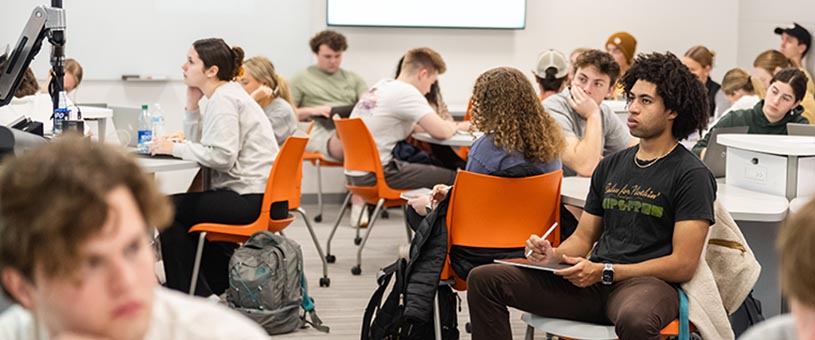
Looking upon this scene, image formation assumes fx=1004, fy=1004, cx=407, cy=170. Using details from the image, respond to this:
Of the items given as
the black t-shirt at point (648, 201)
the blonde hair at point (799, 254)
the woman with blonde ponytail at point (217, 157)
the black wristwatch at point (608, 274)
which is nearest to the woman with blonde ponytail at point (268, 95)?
the woman with blonde ponytail at point (217, 157)

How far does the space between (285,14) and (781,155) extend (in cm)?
476

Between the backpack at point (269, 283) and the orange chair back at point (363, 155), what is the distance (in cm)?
114

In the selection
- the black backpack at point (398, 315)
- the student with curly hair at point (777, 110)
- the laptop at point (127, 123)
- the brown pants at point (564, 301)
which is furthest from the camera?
the student with curly hair at point (777, 110)

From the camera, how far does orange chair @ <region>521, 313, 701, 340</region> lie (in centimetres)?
263

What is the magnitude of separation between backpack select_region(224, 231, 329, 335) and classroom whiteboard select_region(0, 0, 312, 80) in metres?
3.47

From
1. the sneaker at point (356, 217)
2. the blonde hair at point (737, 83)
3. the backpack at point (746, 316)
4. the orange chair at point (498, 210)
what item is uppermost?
the blonde hair at point (737, 83)

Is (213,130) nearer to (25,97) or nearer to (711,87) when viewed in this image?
(25,97)

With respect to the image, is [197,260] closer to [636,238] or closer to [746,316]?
[636,238]

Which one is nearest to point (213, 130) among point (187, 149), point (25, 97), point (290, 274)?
point (187, 149)

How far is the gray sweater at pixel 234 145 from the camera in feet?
13.3

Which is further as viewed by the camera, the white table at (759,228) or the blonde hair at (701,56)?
the blonde hair at (701,56)

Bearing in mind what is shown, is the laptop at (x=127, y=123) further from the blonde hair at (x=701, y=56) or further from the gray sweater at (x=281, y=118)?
the blonde hair at (x=701, y=56)

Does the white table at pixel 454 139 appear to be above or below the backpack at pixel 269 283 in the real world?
above

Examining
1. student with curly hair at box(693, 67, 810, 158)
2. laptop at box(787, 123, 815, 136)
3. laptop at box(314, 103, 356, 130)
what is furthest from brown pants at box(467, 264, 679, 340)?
laptop at box(314, 103, 356, 130)
